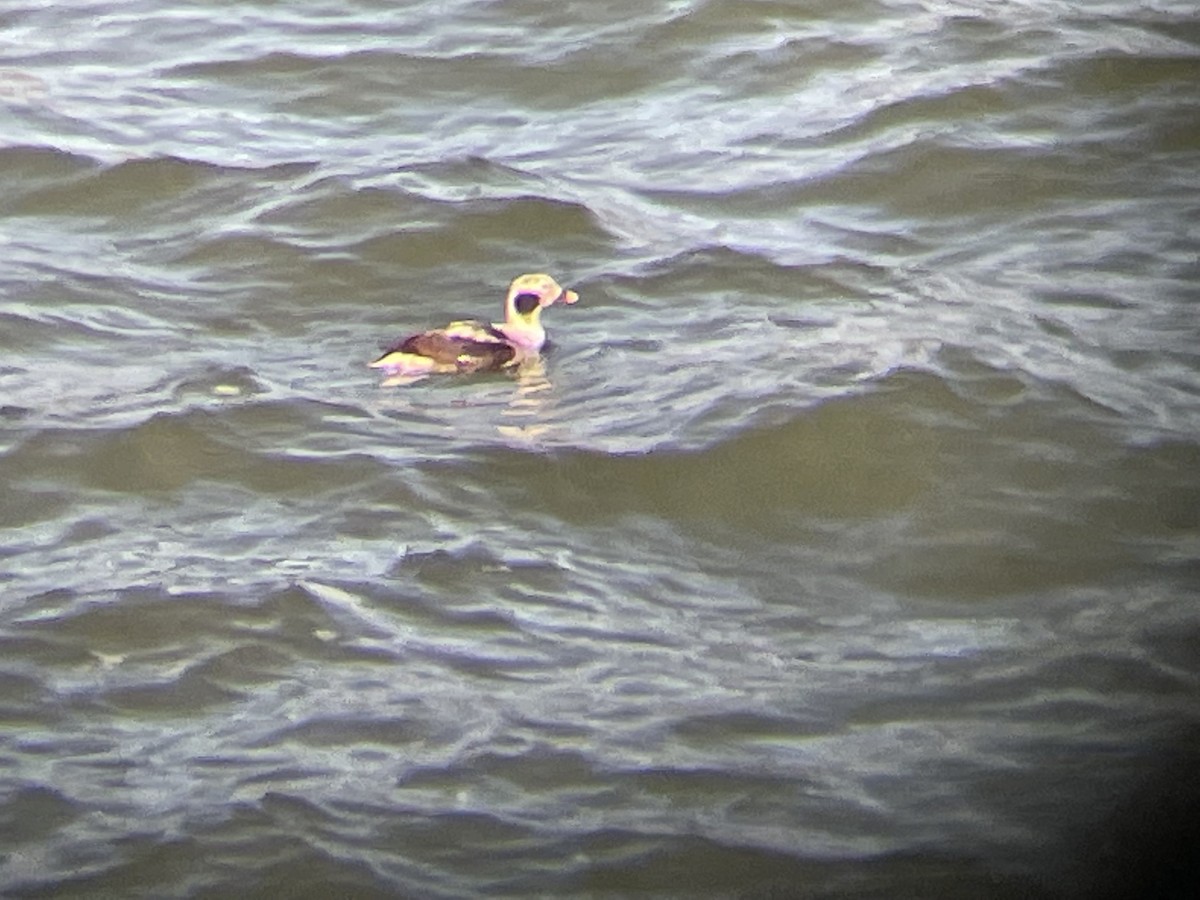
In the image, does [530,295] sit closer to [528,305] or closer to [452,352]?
[528,305]

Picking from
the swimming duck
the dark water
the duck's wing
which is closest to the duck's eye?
the swimming duck

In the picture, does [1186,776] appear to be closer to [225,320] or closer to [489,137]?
[225,320]

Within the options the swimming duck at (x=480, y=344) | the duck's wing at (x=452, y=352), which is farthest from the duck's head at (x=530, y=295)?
the duck's wing at (x=452, y=352)

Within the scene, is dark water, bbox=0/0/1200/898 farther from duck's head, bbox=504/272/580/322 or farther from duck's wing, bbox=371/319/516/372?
duck's head, bbox=504/272/580/322

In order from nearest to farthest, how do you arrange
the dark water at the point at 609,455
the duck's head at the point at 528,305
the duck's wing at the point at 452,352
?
the dark water at the point at 609,455, the duck's wing at the point at 452,352, the duck's head at the point at 528,305

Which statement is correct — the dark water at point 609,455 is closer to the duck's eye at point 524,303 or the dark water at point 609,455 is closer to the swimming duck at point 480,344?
the swimming duck at point 480,344

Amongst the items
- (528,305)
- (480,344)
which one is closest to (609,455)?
(480,344)

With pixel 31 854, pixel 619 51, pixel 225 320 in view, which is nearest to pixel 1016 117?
pixel 619 51
